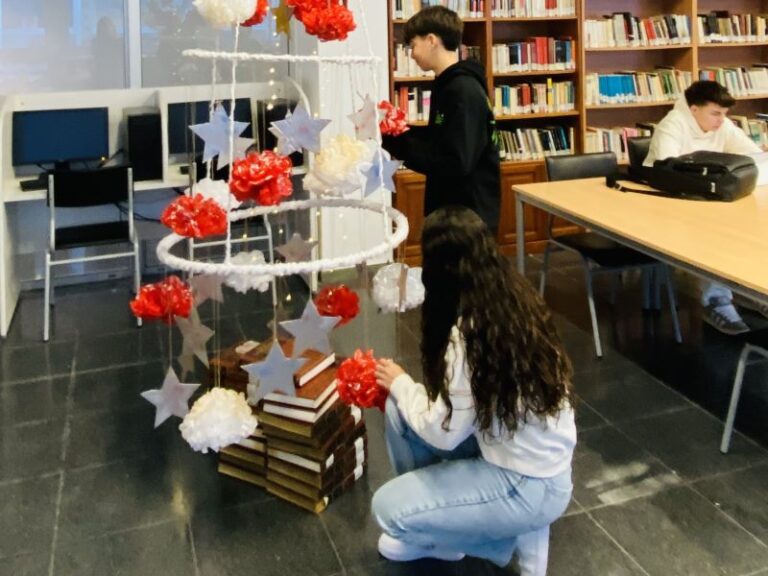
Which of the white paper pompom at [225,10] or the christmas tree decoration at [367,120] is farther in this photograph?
the christmas tree decoration at [367,120]

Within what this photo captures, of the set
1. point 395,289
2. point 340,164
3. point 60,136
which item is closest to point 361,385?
point 395,289

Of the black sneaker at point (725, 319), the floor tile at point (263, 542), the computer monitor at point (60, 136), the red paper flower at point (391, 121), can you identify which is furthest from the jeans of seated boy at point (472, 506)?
the computer monitor at point (60, 136)

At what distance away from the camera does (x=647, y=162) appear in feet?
12.2

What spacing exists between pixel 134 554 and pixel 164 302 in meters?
0.76

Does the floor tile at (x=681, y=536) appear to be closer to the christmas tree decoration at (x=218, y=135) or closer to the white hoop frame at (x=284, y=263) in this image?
the white hoop frame at (x=284, y=263)

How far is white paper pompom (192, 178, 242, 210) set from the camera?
1.78 m

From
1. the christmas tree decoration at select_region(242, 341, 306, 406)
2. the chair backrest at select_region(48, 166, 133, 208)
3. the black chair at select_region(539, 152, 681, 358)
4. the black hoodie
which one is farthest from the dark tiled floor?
the black hoodie

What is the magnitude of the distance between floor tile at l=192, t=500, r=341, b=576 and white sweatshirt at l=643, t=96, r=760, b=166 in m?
2.33

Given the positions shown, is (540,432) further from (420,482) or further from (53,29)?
(53,29)

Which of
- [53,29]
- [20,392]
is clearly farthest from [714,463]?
[53,29]

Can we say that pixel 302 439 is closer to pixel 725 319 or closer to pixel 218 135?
pixel 218 135

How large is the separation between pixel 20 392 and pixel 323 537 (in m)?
1.65

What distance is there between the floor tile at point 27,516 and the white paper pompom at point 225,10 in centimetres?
151

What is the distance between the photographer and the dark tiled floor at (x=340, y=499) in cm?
210
